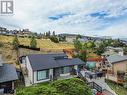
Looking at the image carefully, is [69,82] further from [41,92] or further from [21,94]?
[21,94]

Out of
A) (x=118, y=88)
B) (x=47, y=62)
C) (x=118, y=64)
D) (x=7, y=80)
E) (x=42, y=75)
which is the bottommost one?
(x=118, y=88)

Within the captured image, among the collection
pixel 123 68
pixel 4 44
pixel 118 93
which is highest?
pixel 4 44

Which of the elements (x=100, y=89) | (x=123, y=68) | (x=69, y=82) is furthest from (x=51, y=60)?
(x=69, y=82)

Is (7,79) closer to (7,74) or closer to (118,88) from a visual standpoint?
(7,74)

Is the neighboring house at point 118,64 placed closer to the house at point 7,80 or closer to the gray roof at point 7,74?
the gray roof at point 7,74

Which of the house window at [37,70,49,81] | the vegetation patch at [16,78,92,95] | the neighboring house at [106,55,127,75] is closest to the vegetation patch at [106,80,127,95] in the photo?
the neighboring house at [106,55,127,75]

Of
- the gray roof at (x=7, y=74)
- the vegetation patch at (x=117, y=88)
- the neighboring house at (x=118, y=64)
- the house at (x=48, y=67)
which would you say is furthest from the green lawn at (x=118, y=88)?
the gray roof at (x=7, y=74)

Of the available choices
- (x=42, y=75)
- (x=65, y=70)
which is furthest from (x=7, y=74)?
(x=65, y=70)
